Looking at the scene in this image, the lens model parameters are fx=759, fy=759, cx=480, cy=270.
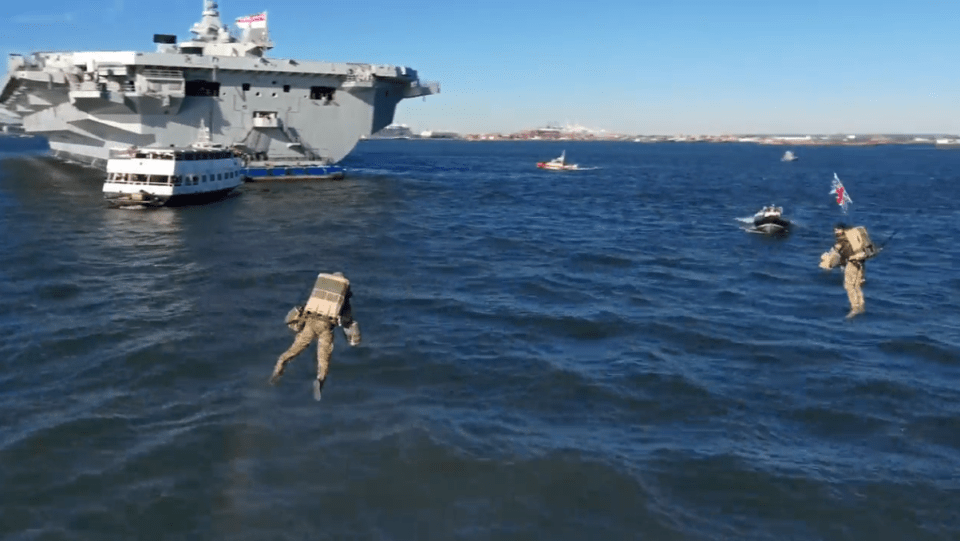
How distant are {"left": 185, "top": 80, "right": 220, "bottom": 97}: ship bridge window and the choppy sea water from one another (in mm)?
19686

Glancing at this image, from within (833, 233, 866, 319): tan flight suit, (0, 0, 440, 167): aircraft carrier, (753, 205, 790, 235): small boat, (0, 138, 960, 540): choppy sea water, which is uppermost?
(0, 0, 440, 167): aircraft carrier

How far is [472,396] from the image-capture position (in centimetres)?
1463

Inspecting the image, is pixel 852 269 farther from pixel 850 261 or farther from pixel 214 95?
pixel 214 95

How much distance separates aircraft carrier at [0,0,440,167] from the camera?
45906 millimetres

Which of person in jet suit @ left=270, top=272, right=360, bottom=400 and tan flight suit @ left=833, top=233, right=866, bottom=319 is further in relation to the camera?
tan flight suit @ left=833, top=233, right=866, bottom=319

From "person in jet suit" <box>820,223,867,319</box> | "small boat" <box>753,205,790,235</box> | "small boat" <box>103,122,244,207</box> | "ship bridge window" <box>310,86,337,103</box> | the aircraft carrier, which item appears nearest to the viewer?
"person in jet suit" <box>820,223,867,319</box>

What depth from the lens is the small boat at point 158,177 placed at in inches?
1558

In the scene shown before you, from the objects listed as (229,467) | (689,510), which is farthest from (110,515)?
(689,510)

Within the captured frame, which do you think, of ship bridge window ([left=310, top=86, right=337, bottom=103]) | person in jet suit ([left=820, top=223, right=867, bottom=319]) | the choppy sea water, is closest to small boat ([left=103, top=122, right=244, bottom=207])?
the choppy sea water

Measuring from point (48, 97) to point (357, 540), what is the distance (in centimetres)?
5288

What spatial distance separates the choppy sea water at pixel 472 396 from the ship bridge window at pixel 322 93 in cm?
2423

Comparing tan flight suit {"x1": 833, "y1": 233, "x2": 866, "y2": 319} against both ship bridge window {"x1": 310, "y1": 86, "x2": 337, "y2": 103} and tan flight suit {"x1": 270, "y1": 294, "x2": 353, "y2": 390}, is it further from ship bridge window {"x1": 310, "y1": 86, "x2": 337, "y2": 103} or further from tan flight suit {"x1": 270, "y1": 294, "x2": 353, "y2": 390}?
ship bridge window {"x1": 310, "y1": 86, "x2": 337, "y2": 103}

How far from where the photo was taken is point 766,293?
2523 centimetres

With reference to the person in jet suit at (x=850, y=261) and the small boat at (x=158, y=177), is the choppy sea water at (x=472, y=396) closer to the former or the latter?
the person in jet suit at (x=850, y=261)
